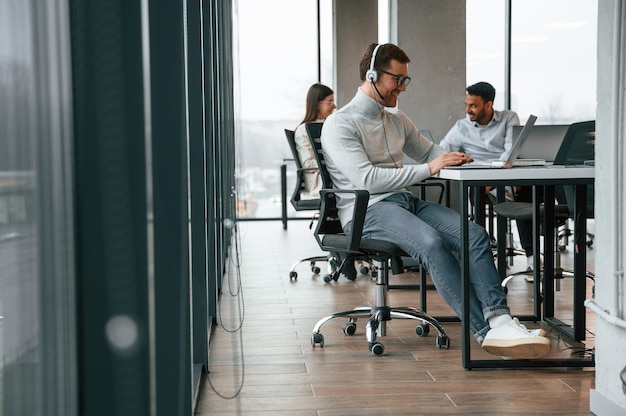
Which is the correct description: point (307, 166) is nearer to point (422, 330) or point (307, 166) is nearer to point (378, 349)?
point (422, 330)

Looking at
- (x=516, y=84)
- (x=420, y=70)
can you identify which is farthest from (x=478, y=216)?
(x=516, y=84)

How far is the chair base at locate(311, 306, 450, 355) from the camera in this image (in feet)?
10.9

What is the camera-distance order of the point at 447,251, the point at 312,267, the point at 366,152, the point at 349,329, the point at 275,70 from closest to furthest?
1. the point at 447,251
2. the point at 366,152
3. the point at 349,329
4. the point at 312,267
5. the point at 275,70

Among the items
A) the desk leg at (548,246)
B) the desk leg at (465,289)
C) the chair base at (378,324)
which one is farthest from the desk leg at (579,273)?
the desk leg at (465,289)

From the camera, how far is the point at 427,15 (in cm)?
614

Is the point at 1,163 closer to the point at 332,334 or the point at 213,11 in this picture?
the point at 332,334

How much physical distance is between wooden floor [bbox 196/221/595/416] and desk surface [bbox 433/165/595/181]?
69 centimetres

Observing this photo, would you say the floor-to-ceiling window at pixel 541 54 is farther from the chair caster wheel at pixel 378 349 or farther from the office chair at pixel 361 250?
the chair caster wheel at pixel 378 349

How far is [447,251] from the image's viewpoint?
3.17 metres

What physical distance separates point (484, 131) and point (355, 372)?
287cm

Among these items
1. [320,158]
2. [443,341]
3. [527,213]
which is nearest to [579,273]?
[443,341]

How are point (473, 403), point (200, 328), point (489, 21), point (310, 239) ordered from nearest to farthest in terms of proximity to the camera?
point (473, 403), point (200, 328), point (310, 239), point (489, 21)

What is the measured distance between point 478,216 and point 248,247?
11.2 feet

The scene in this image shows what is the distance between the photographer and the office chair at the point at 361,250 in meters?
3.24
